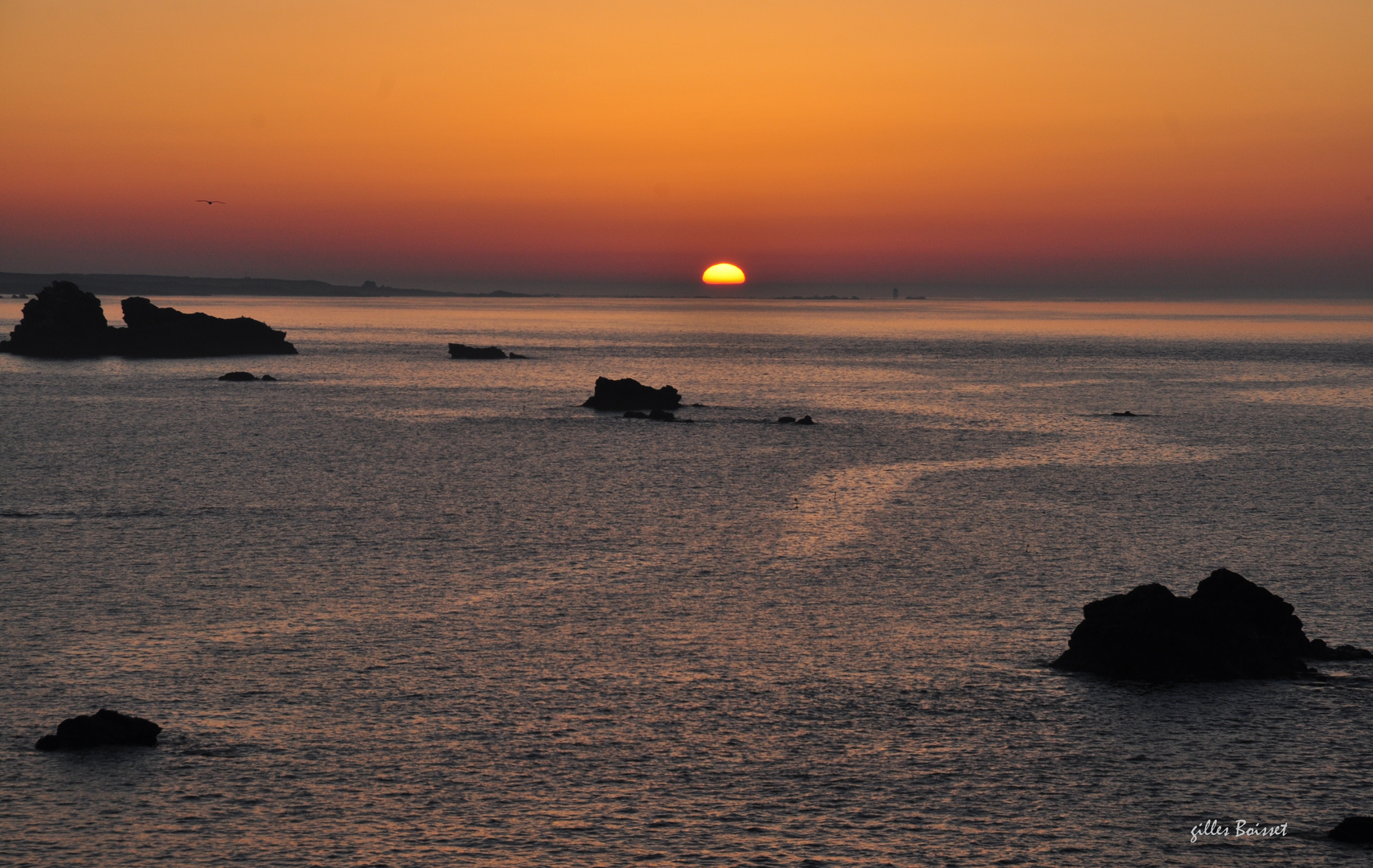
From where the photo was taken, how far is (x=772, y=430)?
259 feet

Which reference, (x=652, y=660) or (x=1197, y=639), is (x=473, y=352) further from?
(x=1197, y=639)

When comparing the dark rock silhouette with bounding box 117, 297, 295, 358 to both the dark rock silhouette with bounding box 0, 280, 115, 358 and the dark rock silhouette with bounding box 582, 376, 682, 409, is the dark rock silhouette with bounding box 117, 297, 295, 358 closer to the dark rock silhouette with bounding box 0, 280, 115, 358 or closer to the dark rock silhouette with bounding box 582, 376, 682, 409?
the dark rock silhouette with bounding box 0, 280, 115, 358

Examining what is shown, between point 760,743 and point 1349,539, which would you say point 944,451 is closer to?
point 1349,539

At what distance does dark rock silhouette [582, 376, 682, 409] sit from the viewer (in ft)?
299

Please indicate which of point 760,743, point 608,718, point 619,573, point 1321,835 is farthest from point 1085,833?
point 619,573

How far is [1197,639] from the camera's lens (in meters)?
24.9

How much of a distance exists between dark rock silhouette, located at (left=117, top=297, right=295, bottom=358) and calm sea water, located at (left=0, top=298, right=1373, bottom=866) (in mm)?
97091

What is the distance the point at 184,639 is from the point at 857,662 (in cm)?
1441
